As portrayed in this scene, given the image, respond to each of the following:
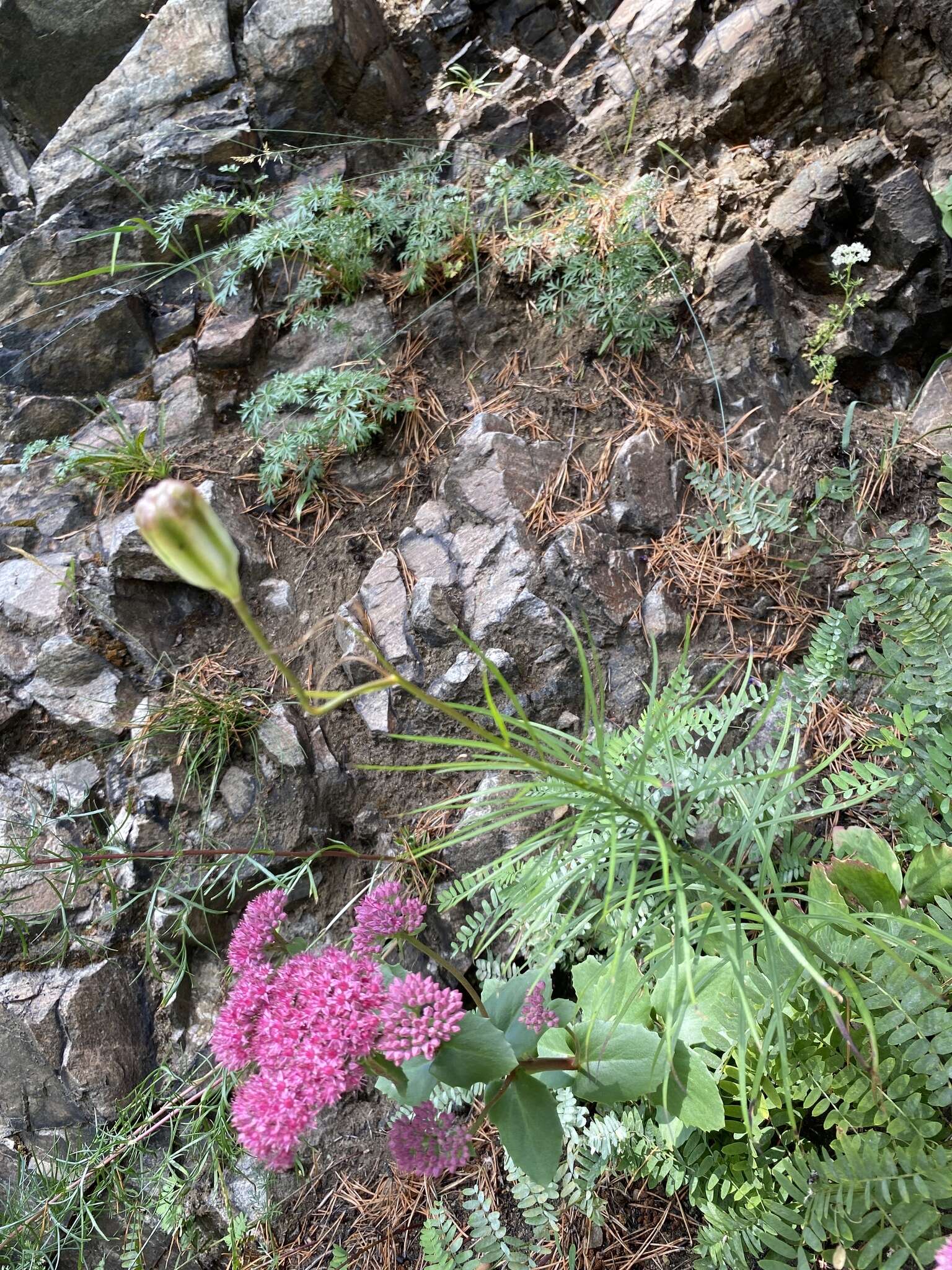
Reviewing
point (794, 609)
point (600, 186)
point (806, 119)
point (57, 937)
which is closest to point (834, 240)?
point (806, 119)

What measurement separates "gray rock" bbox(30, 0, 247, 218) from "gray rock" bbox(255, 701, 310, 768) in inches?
94.0

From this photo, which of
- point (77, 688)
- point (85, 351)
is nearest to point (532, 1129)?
point (77, 688)

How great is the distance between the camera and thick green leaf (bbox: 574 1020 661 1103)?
4.49 ft

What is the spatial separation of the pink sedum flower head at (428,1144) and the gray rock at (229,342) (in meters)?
2.61

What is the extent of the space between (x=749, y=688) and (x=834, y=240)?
5.64 feet

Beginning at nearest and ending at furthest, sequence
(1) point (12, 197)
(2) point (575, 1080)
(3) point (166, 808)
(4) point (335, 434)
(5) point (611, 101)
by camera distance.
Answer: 1. (2) point (575, 1080)
2. (3) point (166, 808)
3. (4) point (335, 434)
4. (5) point (611, 101)
5. (1) point (12, 197)

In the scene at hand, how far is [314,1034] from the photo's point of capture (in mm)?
1153

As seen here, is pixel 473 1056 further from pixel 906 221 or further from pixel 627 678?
pixel 906 221

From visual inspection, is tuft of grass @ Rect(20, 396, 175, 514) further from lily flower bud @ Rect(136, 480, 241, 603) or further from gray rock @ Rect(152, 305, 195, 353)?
lily flower bud @ Rect(136, 480, 241, 603)

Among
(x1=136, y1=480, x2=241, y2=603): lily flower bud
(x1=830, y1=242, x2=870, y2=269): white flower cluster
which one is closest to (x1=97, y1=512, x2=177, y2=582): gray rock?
(x1=136, y1=480, x2=241, y2=603): lily flower bud

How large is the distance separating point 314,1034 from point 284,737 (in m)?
1.29

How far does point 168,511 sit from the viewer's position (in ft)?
2.55

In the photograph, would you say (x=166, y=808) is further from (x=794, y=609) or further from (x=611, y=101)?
(x=611, y=101)

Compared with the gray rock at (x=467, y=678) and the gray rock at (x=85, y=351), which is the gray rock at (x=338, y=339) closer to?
the gray rock at (x=85, y=351)
